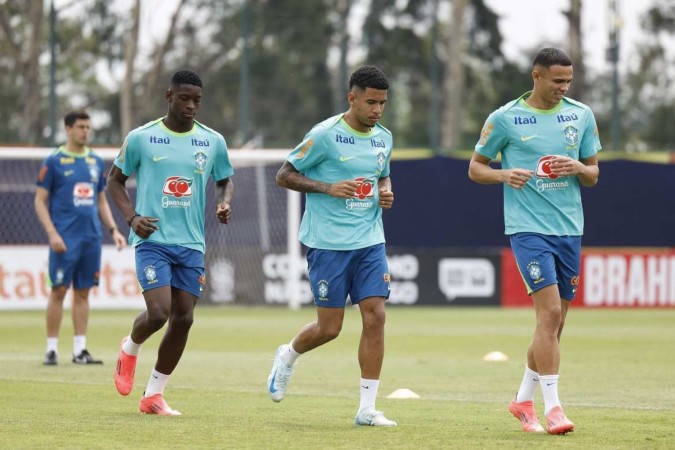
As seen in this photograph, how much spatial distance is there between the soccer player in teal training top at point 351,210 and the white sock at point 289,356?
0.41 m

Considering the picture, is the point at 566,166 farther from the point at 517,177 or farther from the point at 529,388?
the point at 529,388

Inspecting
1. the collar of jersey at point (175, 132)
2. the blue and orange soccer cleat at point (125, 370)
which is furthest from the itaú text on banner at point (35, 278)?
the collar of jersey at point (175, 132)

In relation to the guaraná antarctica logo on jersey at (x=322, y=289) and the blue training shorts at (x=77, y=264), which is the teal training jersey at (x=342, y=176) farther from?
the blue training shorts at (x=77, y=264)

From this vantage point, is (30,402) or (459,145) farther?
(459,145)

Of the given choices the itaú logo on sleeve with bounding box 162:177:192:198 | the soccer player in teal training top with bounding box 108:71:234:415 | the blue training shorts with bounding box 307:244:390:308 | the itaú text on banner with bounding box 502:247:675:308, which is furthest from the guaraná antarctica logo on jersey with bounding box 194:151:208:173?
the itaú text on banner with bounding box 502:247:675:308

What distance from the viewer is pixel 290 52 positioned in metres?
40.0

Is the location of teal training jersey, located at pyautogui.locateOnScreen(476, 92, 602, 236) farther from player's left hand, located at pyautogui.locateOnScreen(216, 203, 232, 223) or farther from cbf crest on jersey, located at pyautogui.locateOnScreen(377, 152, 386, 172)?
player's left hand, located at pyautogui.locateOnScreen(216, 203, 232, 223)

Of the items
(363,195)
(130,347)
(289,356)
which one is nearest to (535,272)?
(363,195)

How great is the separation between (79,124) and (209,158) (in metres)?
4.73

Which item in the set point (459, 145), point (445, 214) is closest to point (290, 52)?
point (459, 145)

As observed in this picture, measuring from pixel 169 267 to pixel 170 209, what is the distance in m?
0.41

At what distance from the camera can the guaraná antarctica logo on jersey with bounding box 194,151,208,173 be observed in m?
9.92

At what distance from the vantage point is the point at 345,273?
9.38 meters

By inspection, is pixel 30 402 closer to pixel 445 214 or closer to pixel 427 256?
pixel 427 256
